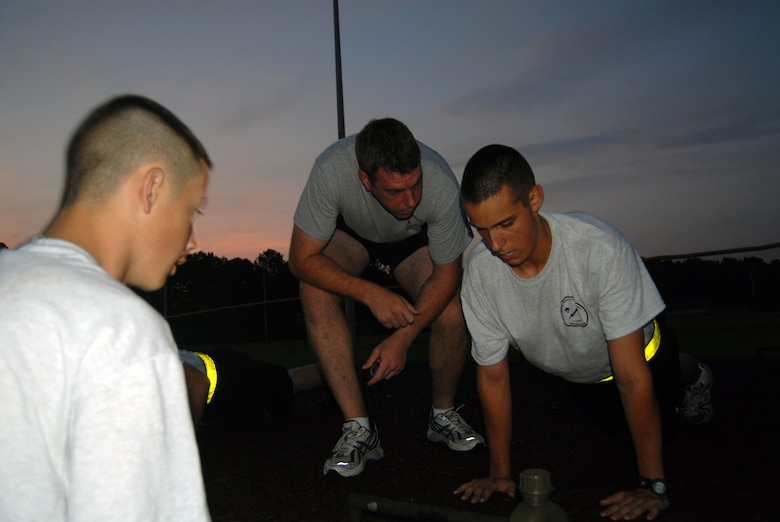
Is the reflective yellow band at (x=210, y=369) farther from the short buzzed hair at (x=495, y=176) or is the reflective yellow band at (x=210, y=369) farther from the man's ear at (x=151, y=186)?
the man's ear at (x=151, y=186)

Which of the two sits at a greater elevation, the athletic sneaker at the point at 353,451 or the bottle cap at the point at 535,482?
the bottle cap at the point at 535,482

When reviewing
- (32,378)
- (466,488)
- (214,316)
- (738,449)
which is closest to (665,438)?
(738,449)

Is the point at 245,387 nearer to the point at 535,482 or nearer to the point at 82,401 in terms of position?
the point at 535,482

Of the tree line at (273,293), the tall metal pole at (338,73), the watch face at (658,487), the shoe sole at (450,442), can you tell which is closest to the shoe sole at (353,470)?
the shoe sole at (450,442)

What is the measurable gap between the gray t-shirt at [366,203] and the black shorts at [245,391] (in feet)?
3.16

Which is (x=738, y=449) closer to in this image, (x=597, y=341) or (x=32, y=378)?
(x=597, y=341)

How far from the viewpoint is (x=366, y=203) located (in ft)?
12.2

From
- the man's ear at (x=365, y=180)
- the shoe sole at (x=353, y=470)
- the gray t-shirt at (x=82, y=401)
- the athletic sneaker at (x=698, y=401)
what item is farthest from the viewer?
the athletic sneaker at (x=698, y=401)

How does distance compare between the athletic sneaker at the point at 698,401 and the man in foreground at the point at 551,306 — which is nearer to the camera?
the man in foreground at the point at 551,306

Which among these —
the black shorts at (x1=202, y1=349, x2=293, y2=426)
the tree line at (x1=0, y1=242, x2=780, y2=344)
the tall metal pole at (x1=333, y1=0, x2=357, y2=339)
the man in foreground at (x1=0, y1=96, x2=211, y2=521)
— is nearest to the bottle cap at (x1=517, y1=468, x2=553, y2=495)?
the man in foreground at (x1=0, y1=96, x2=211, y2=521)

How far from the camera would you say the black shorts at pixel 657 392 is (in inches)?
127

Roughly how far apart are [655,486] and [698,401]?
1450mm

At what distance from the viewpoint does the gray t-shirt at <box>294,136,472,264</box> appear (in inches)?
142

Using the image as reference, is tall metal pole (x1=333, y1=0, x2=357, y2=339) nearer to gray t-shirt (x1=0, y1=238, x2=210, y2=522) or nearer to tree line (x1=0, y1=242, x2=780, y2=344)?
tree line (x1=0, y1=242, x2=780, y2=344)
